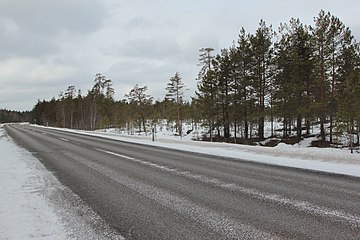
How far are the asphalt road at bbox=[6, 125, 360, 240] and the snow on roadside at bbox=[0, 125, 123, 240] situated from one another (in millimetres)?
272

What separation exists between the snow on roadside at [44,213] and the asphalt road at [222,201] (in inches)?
10.7

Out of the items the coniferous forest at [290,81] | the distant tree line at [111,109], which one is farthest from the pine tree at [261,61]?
the distant tree line at [111,109]

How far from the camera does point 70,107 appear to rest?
93.2 meters

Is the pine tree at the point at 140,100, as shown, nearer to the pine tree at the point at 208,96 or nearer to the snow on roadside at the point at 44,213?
the pine tree at the point at 208,96

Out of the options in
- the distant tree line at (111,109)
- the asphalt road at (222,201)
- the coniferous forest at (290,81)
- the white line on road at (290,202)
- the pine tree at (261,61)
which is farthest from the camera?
the distant tree line at (111,109)

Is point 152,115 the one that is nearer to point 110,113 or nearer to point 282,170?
point 110,113

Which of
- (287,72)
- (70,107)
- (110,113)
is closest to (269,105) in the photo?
(287,72)

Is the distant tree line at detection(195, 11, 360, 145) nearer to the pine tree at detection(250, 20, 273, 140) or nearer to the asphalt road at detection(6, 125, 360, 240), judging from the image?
the pine tree at detection(250, 20, 273, 140)

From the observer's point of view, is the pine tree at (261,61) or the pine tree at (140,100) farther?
the pine tree at (140,100)

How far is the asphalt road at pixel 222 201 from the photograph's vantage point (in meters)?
4.27

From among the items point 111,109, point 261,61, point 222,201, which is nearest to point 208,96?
point 261,61

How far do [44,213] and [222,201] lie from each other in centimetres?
326

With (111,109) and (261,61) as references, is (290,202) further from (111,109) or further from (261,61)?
(111,109)

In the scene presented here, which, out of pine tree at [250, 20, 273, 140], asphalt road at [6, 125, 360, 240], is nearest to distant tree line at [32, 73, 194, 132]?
pine tree at [250, 20, 273, 140]
